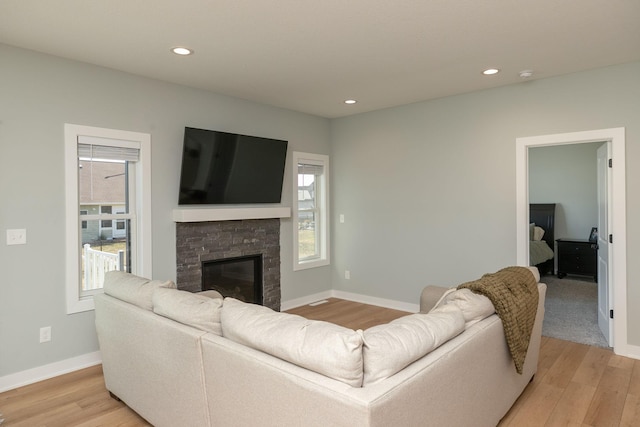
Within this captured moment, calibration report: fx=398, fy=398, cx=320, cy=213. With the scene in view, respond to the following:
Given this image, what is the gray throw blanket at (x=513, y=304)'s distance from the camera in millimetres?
2207

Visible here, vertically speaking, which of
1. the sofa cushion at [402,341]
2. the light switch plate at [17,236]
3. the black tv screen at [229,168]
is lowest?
the sofa cushion at [402,341]

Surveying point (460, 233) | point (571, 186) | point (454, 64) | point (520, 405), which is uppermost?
point (454, 64)

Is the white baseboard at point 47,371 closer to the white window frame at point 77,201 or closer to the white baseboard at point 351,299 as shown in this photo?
the white window frame at point 77,201

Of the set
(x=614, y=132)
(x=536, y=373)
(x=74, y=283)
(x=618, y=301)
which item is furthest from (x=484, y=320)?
(x=74, y=283)

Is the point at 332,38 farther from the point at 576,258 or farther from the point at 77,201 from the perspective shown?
the point at 576,258

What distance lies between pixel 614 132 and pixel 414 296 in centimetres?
264

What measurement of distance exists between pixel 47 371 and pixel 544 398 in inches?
146

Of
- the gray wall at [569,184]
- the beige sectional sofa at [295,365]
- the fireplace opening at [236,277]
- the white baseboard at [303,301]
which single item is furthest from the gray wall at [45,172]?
the gray wall at [569,184]

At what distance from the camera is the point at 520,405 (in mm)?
2633

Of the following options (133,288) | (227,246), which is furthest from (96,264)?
A: (133,288)

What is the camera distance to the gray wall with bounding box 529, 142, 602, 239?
22.4ft

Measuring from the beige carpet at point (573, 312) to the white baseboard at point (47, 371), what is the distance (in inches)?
169

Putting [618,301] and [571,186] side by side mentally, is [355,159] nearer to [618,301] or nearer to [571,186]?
[618,301]

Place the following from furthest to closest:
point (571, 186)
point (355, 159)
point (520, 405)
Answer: point (571, 186) → point (355, 159) → point (520, 405)
